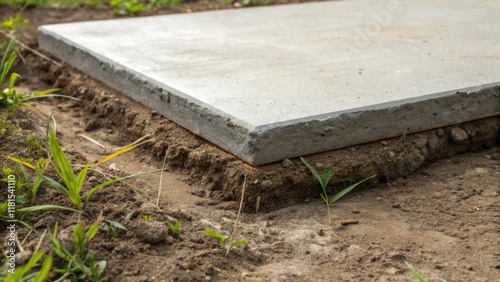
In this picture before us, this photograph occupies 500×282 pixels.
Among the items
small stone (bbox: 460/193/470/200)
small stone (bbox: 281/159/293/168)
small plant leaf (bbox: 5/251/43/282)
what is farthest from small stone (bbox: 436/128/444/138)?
small plant leaf (bbox: 5/251/43/282)

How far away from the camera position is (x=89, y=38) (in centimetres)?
388

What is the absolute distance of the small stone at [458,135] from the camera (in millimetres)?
2912

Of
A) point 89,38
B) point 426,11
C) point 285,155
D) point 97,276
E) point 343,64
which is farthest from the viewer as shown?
point 426,11

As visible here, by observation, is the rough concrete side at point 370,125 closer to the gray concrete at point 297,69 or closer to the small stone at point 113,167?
the gray concrete at point 297,69

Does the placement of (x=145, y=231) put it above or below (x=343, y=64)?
below

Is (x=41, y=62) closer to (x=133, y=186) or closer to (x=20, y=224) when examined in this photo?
(x=133, y=186)

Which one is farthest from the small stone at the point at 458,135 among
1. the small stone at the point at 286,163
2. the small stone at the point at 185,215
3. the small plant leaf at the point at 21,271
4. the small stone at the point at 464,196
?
the small plant leaf at the point at 21,271

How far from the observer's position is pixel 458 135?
115 inches

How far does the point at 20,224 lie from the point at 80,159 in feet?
2.03

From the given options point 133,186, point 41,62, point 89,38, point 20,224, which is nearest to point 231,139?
point 133,186

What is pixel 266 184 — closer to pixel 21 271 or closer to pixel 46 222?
pixel 46 222

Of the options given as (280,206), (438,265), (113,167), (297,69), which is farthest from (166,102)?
(438,265)

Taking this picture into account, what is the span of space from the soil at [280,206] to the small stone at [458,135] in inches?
0.6

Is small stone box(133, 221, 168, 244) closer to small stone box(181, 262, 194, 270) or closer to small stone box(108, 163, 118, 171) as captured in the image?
small stone box(181, 262, 194, 270)
